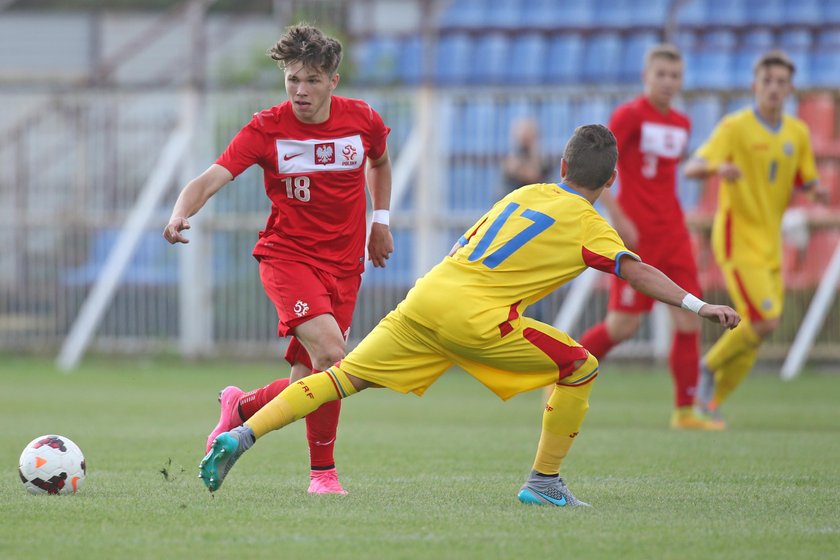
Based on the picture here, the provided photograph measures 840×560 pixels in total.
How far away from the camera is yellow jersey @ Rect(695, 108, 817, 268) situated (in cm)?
959

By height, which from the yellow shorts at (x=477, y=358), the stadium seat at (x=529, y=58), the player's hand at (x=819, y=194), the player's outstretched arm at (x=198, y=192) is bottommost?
the yellow shorts at (x=477, y=358)

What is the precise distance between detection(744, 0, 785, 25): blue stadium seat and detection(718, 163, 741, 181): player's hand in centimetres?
920

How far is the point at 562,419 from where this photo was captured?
5707 millimetres

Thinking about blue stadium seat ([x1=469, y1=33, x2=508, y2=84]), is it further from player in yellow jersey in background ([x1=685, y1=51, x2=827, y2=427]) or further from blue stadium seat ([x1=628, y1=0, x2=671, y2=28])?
player in yellow jersey in background ([x1=685, y1=51, x2=827, y2=427])

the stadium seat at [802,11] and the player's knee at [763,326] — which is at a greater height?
the stadium seat at [802,11]

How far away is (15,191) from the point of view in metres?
16.7

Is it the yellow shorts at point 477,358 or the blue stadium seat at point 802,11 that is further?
the blue stadium seat at point 802,11

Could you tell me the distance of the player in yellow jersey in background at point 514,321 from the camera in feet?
18.3

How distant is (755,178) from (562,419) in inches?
178

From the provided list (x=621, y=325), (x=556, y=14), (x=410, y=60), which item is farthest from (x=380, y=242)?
(x=556, y=14)

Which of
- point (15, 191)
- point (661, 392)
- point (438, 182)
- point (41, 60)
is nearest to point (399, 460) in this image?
point (661, 392)

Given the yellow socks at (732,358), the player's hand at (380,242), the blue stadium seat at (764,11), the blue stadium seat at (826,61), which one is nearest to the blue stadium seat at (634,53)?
the blue stadium seat at (764,11)

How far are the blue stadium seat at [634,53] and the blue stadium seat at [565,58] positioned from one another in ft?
2.00

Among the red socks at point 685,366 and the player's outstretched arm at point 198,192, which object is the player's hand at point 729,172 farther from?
the player's outstretched arm at point 198,192
